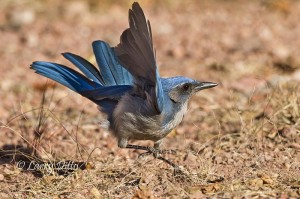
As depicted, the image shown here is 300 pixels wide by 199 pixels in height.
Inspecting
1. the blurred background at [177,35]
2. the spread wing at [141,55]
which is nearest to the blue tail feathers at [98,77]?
the spread wing at [141,55]

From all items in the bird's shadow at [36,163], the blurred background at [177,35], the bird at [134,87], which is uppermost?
the blurred background at [177,35]

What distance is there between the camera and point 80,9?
33.0 ft

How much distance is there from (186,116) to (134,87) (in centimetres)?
181

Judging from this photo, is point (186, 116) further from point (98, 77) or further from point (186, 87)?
point (186, 87)

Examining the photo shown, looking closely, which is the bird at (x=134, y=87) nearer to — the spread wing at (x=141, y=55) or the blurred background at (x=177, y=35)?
the spread wing at (x=141, y=55)

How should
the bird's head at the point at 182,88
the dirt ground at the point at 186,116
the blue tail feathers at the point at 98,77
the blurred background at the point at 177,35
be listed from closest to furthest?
1. the dirt ground at the point at 186,116
2. the bird's head at the point at 182,88
3. the blue tail feathers at the point at 98,77
4. the blurred background at the point at 177,35

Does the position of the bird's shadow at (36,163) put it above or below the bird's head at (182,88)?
below

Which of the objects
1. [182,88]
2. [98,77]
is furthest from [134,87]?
[98,77]

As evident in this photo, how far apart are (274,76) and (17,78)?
2744mm

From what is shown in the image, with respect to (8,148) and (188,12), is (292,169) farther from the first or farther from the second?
(188,12)

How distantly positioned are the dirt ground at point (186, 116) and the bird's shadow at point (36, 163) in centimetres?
1

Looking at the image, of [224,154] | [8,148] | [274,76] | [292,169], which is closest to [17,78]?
[8,148]

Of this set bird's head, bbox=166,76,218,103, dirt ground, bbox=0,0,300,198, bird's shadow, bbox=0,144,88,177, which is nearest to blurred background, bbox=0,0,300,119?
dirt ground, bbox=0,0,300,198

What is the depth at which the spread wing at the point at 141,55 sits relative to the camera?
4035 mm
